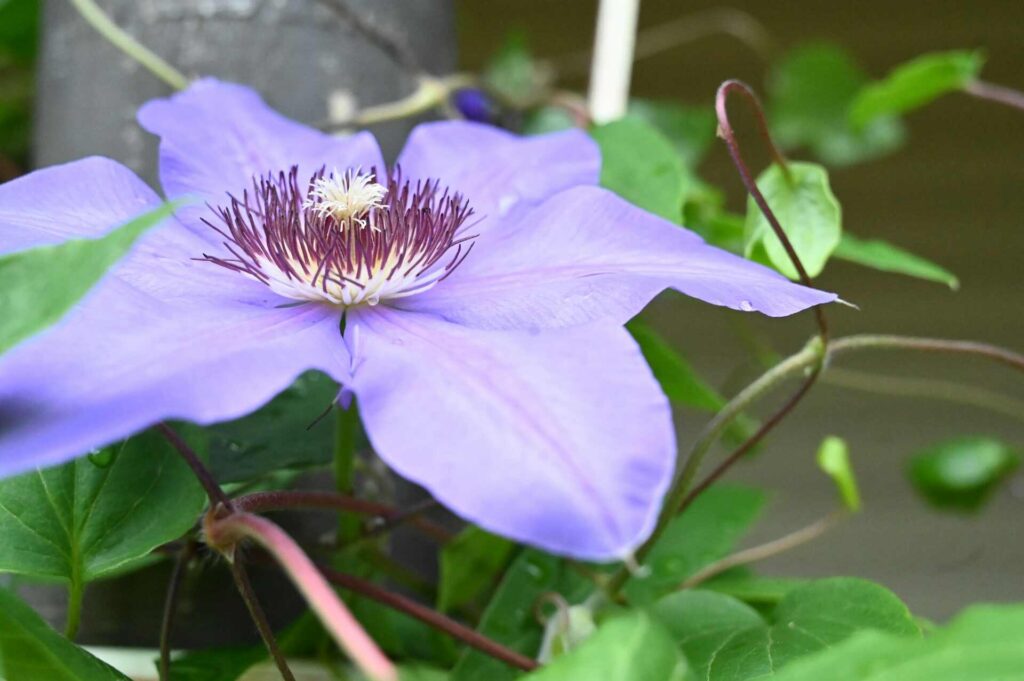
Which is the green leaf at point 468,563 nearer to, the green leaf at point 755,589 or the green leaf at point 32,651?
the green leaf at point 755,589

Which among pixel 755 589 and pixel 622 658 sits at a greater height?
pixel 622 658

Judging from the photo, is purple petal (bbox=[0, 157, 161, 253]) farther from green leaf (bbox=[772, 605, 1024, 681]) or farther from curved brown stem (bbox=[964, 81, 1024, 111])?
curved brown stem (bbox=[964, 81, 1024, 111])

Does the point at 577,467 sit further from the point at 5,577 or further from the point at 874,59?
the point at 874,59

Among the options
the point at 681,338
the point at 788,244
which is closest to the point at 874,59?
the point at 681,338

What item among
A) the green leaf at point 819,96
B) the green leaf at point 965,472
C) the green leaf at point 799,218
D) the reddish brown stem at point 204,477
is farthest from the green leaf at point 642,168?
the green leaf at point 819,96

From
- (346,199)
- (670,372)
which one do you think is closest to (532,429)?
(346,199)

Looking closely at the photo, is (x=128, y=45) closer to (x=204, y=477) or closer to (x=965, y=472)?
(x=204, y=477)
